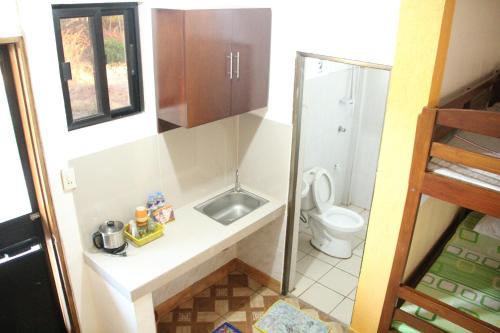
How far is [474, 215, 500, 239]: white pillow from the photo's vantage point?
284 centimetres

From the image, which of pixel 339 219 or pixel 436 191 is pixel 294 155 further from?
pixel 339 219

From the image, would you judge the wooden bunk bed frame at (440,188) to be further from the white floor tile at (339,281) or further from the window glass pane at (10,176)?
the window glass pane at (10,176)

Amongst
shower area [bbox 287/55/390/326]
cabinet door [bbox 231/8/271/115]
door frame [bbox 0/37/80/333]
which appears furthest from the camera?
shower area [bbox 287/55/390/326]

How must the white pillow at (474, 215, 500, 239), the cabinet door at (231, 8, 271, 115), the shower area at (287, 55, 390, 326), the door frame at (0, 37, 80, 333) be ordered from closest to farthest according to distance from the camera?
the door frame at (0, 37, 80, 333)
the cabinet door at (231, 8, 271, 115)
the white pillow at (474, 215, 500, 239)
the shower area at (287, 55, 390, 326)

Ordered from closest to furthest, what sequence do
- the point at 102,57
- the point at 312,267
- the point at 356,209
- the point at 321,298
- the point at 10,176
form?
the point at 10,176 < the point at 102,57 < the point at 321,298 < the point at 312,267 < the point at 356,209

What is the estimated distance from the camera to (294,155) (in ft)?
9.50

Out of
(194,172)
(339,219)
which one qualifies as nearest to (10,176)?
(194,172)

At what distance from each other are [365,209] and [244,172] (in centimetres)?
187

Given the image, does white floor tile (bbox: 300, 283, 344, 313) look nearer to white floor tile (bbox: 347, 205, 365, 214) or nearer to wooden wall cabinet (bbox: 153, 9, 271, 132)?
white floor tile (bbox: 347, 205, 365, 214)

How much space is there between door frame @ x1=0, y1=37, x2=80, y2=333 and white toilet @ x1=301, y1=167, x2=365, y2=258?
2.03m

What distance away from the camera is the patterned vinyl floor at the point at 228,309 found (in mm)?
3033

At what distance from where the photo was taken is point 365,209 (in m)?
4.56

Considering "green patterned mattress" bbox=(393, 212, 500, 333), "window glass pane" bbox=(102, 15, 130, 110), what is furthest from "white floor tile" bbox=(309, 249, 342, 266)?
"window glass pane" bbox=(102, 15, 130, 110)

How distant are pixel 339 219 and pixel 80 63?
2576 mm
